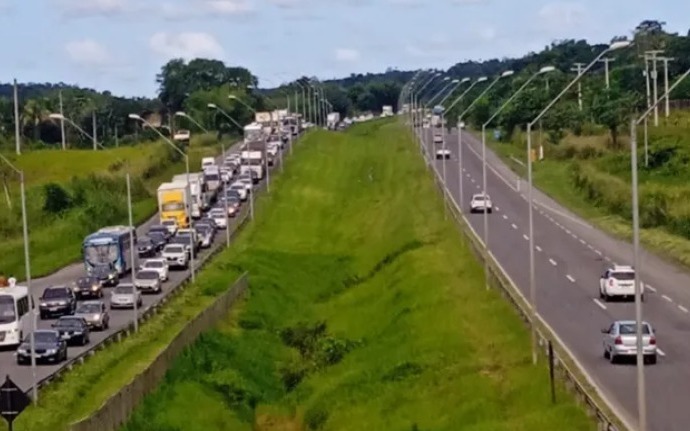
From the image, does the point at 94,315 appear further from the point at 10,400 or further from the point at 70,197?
the point at 70,197

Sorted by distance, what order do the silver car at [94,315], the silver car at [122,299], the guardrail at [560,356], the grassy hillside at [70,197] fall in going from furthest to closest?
the grassy hillside at [70,197], the silver car at [122,299], the silver car at [94,315], the guardrail at [560,356]

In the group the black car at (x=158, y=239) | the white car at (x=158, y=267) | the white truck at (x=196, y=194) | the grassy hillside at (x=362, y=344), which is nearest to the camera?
the grassy hillside at (x=362, y=344)

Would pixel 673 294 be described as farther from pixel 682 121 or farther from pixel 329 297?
pixel 682 121

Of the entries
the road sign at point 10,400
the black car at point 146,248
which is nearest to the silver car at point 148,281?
the black car at point 146,248

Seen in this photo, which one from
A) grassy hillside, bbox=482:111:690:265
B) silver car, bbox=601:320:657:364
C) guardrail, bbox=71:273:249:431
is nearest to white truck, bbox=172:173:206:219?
grassy hillside, bbox=482:111:690:265

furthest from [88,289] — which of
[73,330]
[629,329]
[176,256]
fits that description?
[629,329]

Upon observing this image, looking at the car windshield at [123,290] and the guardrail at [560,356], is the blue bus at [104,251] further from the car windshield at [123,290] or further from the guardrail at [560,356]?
the guardrail at [560,356]
